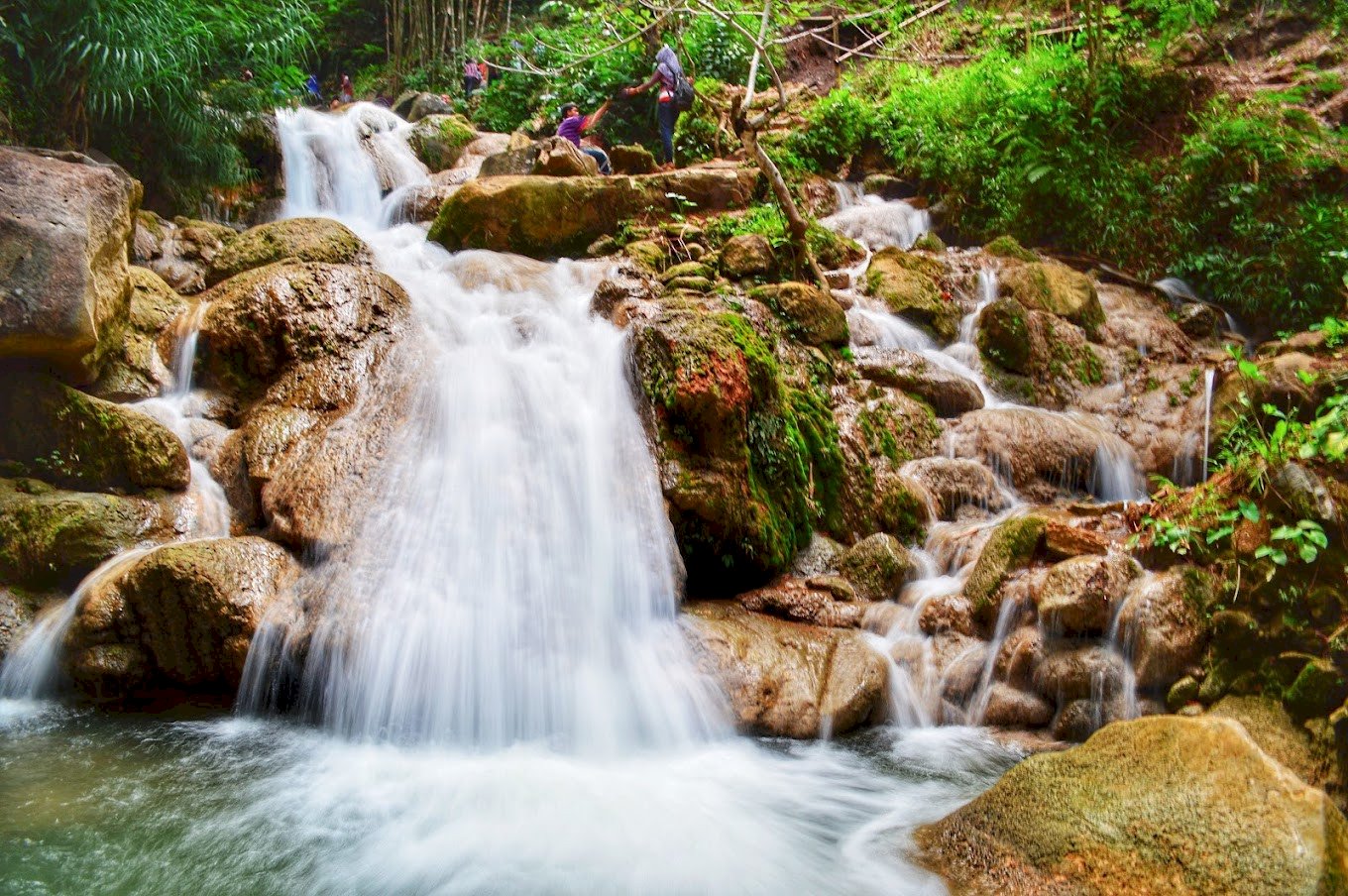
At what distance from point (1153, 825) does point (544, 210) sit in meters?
8.62

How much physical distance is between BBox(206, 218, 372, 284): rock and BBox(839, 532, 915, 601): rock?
559 cm

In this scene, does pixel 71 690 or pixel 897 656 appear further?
pixel 897 656

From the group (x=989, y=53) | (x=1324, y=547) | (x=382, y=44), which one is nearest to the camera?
(x=1324, y=547)

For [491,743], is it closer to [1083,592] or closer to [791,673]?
[791,673]

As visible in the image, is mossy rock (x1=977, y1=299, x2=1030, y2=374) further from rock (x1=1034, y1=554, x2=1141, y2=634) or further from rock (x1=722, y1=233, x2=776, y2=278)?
rock (x1=1034, y1=554, x2=1141, y2=634)

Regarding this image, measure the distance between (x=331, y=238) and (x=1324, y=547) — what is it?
8111mm

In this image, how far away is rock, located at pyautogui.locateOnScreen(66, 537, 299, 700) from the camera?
444cm

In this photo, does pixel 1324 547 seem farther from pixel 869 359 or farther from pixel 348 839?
pixel 348 839

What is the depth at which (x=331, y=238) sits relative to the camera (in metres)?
8.04

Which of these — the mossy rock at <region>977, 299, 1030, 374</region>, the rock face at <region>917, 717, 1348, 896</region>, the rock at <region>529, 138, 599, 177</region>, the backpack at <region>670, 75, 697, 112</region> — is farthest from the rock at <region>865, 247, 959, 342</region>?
the rock face at <region>917, 717, 1348, 896</region>

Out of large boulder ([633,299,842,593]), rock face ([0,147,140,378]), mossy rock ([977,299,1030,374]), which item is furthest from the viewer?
mossy rock ([977,299,1030,374])

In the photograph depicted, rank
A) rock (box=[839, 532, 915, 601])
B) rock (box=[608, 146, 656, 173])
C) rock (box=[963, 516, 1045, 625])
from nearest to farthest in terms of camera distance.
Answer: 1. rock (box=[963, 516, 1045, 625])
2. rock (box=[839, 532, 915, 601])
3. rock (box=[608, 146, 656, 173])

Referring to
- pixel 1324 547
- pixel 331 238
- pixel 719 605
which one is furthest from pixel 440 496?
pixel 1324 547

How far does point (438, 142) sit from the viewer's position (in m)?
14.3
